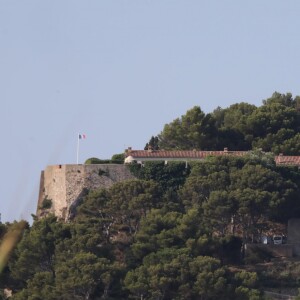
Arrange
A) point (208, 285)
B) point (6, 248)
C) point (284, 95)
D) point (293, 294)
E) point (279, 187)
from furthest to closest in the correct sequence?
point (284, 95)
point (279, 187)
point (293, 294)
point (208, 285)
point (6, 248)

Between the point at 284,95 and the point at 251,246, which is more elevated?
the point at 284,95

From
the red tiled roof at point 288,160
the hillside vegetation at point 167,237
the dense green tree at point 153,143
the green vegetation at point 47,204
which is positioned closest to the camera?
the hillside vegetation at point 167,237

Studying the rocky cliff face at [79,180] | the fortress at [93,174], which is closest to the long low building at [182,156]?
the fortress at [93,174]

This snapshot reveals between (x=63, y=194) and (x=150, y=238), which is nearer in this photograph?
(x=150, y=238)

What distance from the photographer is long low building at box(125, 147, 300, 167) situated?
121 ft

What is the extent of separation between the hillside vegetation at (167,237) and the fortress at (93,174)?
550mm

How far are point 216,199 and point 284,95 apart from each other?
40.6ft

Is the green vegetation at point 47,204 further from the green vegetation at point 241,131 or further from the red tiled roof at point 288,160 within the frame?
the red tiled roof at point 288,160

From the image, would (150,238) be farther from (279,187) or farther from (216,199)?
(279,187)

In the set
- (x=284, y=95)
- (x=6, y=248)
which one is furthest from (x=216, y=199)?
(x=6, y=248)

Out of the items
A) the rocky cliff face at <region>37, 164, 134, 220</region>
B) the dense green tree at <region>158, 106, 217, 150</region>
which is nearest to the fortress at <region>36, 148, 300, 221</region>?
the rocky cliff face at <region>37, 164, 134, 220</region>

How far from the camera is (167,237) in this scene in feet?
108

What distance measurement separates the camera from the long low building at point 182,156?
37.0 meters

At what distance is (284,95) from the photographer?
45.5 meters
